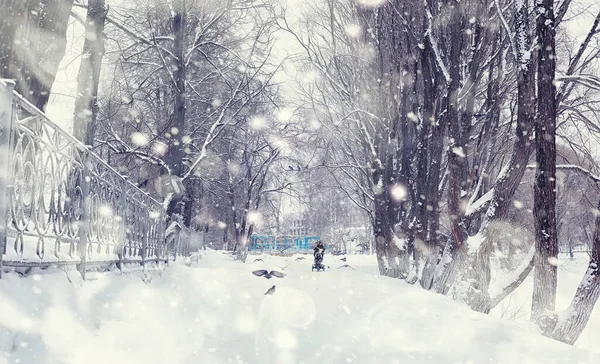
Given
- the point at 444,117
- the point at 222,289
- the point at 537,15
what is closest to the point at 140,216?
the point at 222,289

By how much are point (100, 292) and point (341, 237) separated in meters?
50.1

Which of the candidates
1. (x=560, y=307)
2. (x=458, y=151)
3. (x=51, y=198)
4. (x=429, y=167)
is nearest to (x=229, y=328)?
(x=51, y=198)

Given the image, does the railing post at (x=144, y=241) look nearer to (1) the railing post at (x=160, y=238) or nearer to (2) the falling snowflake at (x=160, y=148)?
(1) the railing post at (x=160, y=238)

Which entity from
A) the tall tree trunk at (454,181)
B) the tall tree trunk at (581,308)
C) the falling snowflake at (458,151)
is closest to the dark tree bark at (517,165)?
the tall tree trunk at (454,181)

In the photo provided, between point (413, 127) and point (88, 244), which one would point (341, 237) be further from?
point (88, 244)

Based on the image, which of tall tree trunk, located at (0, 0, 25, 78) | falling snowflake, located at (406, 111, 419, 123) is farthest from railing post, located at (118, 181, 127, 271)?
falling snowflake, located at (406, 111, 419, 123)

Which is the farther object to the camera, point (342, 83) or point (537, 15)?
point (342, 83)

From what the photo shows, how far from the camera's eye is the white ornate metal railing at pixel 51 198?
3012 mm

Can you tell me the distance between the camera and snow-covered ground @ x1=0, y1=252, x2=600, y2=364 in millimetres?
2820

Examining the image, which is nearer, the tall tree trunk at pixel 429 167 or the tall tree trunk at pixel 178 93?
the tall tree trunk at pixel 429 167

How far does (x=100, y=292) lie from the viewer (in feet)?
13.9

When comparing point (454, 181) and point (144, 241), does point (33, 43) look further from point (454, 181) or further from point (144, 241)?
point (454, 181)

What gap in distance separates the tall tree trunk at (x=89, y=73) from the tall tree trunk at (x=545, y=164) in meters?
6.97

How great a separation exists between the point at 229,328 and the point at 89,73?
5509 millimetres
